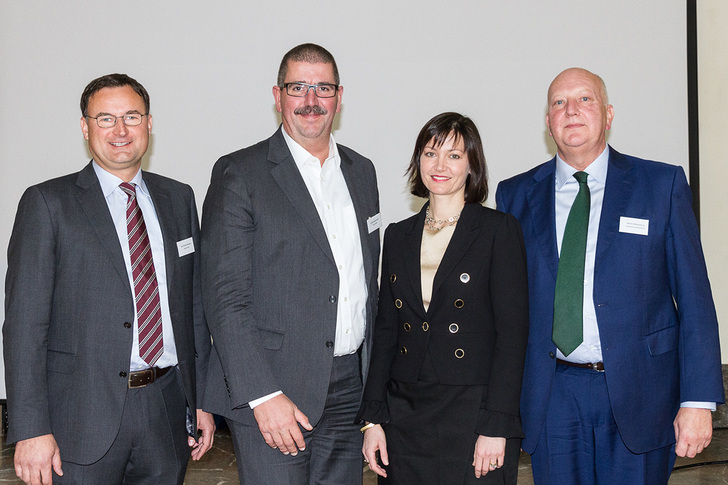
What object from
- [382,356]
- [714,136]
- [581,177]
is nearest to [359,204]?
[382,356]

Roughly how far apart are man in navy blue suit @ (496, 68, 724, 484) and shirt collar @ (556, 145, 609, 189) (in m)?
0.06

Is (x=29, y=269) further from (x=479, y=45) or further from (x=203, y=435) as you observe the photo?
(x=479, y=45)

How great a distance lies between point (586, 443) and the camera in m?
2.42

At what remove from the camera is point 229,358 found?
230cm

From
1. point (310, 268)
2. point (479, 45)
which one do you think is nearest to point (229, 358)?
point (310, 268)

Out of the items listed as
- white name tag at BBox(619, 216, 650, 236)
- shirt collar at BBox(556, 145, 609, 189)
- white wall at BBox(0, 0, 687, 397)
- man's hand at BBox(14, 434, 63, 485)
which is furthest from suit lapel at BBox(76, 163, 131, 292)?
white wall at BBox(0, 0, 687, 397)

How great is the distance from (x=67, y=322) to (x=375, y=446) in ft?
3.76

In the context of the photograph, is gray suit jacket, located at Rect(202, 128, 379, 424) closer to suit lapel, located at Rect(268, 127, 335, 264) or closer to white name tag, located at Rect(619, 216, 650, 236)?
suit lapel, located at Rect(268, 127, 335, 264)

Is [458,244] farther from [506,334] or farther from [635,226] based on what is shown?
[635,226]

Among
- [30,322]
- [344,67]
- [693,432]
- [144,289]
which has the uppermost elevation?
[344,67]

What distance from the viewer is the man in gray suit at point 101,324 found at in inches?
86.7

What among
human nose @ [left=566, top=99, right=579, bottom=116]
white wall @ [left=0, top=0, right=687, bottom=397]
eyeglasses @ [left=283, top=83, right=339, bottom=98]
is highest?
white wall @ [left=0, top=0, right=687, bottom=397]

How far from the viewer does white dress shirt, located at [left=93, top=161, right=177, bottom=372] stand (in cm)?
235

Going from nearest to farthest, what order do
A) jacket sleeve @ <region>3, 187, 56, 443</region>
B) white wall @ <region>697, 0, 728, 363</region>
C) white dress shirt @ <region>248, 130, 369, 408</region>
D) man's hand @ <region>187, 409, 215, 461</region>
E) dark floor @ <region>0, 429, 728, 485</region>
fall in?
jacket sleeve @ <region>3, 187, 56, 443</region>, white dress shirt @ <region>248, 130, 369, 408</region>, man's hand @ <region>187, 409, 215, 461</region>, dark floor @ <region>0, 429, 728, 485</region>, white wall @ <region>697, 0, 728, 363</region>
